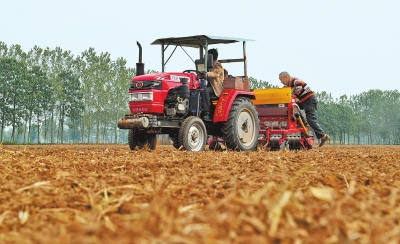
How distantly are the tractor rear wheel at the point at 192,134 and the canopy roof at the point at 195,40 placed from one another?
5.91ft

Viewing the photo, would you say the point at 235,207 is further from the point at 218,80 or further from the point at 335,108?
the point at 335,108

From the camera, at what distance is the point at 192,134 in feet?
33.1

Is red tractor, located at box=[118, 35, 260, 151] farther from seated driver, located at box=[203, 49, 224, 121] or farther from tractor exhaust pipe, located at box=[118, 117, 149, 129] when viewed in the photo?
seated driver, located at box=[203, 49, 224, 121]

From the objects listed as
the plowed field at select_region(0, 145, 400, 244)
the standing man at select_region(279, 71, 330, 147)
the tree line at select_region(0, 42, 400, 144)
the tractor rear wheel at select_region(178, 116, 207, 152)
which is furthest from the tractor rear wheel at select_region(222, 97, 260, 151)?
the tree line at select_region(0, 42, 400, 144)

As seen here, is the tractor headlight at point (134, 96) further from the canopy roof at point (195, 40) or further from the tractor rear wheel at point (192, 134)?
the canopy roof at point (195, 40)

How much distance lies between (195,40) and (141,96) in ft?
6.14

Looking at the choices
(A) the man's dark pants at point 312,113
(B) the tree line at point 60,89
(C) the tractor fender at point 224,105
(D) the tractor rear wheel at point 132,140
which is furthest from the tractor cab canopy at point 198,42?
(B) the tree line at point 60,89

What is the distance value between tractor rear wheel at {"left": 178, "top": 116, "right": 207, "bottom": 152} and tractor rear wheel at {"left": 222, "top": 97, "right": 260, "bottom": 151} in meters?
0.61

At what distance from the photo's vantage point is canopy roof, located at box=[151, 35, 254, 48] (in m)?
10.8

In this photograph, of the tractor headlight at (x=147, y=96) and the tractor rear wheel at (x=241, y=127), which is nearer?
the tractor headlight at (x=147, y=96)

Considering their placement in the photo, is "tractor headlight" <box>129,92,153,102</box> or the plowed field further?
"tractor headlight" <box>129,92,153,102</box>

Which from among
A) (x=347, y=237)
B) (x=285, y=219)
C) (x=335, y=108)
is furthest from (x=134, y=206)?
(x=335, y=108)

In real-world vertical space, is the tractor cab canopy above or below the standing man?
above

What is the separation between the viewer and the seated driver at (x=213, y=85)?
10609 millimetres
